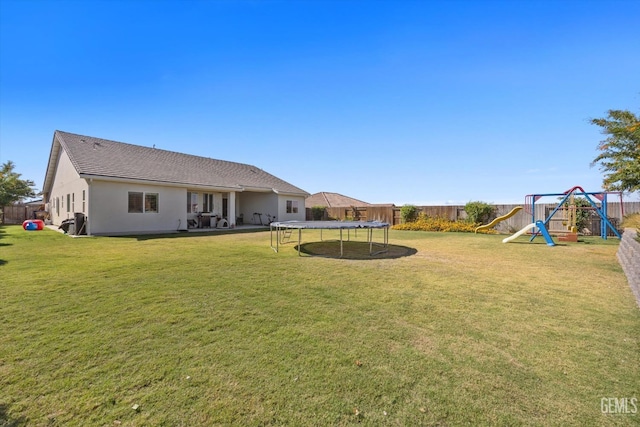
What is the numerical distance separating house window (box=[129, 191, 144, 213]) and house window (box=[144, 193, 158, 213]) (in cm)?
22

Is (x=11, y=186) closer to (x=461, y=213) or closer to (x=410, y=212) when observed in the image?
(x=410, y=212)

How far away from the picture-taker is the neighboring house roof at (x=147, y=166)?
12.8 metres

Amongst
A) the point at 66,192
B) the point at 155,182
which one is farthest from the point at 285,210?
the point at 66,192

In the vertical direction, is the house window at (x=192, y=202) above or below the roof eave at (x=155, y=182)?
below

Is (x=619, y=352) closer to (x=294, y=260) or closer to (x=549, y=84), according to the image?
(x=294, y=260)

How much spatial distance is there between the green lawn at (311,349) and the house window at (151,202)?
8.77 metres

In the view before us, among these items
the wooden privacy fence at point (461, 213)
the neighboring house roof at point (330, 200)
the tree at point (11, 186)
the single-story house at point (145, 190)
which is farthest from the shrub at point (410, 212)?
the tree at point (11, 186)

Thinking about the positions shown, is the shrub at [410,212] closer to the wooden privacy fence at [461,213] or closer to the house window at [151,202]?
the wooden privacy fence at [461,213]

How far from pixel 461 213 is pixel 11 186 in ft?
104

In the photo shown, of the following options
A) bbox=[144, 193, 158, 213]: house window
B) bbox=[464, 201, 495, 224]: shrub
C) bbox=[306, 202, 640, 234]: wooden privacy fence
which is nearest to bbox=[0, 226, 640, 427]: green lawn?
bbox=[144, 193, 158, 213]: house window

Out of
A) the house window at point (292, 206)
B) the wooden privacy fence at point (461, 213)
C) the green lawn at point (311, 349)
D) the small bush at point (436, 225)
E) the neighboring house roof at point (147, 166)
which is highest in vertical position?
the neighboring house roof at point (147, 166)

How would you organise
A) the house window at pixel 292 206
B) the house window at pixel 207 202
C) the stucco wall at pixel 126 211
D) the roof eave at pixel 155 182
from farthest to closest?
the house window at pixel 292 206 < the house window at pixel 207 202 < the stucco wall at pixel 126 211 < the roof eave at pixel 155 182

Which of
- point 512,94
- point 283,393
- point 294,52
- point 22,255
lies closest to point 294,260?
point 283,393

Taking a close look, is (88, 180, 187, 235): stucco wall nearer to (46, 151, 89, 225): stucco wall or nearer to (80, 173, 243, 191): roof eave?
(80, 173, 243, 191): roof eave
